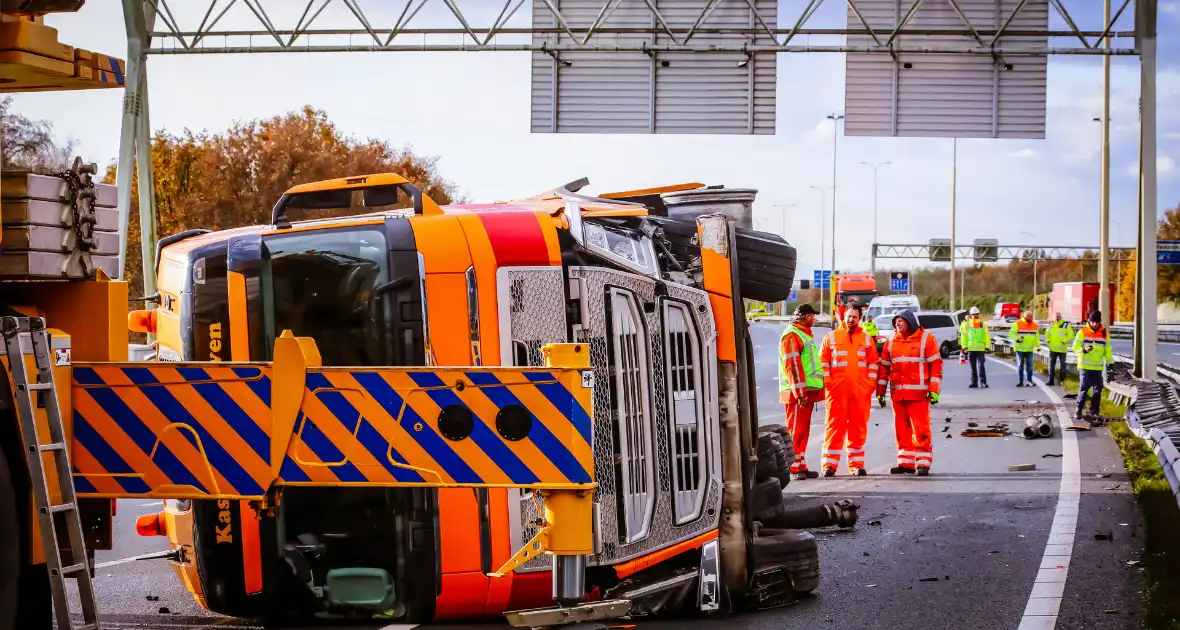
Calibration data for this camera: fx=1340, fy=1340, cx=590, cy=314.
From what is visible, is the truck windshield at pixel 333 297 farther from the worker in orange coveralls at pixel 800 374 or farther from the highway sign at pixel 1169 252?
the highway sign at pixel 1169 252

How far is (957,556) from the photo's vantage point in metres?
8.34

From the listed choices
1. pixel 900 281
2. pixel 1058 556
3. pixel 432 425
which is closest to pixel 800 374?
pixel 1058 556

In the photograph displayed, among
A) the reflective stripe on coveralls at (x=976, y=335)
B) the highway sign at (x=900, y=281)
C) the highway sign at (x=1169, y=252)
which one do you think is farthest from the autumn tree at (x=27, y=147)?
the highway sign at (x=900, y=281)

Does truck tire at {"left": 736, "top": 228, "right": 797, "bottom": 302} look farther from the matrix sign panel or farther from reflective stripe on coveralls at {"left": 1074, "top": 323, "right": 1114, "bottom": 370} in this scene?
reflective stripe on coveralls at {"left": 1074, "top": 323, "right": 1114, "bottom": 370}

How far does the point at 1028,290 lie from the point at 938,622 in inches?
4888

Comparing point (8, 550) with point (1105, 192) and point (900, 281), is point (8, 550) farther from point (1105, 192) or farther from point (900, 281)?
point (900, 281)

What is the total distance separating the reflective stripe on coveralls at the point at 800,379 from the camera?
514 inches

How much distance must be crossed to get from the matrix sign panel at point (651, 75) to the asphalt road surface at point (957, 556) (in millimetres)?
6040

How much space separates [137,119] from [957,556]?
13.1m

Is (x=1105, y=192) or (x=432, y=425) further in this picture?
(x=1105, y=192)

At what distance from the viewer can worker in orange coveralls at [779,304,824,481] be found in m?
13.1

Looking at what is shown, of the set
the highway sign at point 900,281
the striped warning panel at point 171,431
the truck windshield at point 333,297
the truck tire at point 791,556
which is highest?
the highway sign at point 900,281

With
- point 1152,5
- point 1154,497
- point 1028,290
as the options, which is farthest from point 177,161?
point 1028,290

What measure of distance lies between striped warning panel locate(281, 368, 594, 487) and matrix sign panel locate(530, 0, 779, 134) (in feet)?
46.6
